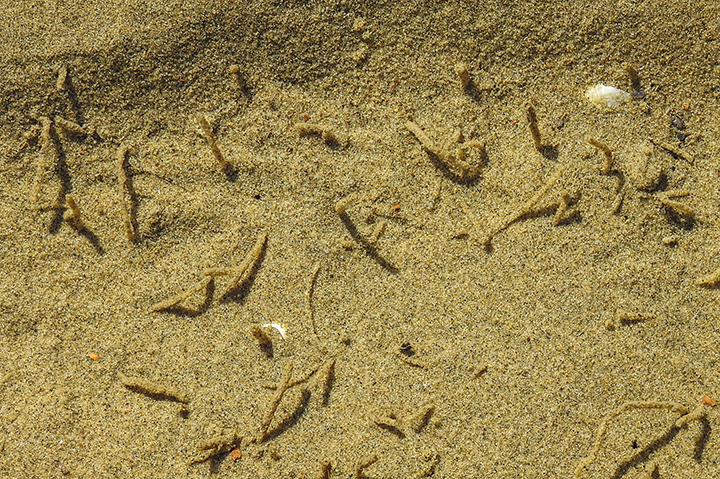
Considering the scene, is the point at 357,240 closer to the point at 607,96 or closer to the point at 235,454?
the point at 235,454

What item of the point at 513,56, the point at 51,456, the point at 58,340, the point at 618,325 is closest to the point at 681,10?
the point at 513,56

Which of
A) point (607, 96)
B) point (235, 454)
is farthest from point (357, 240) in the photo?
point (607, 96)

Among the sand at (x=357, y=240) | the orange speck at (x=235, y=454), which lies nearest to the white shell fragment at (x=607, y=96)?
the sand at (x=357, y=240)

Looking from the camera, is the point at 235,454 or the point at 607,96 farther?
the point at 607,96

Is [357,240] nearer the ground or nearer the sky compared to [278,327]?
nearer the sky

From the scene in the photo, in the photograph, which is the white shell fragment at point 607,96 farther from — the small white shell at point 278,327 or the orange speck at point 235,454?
the orange speck at point 235,454

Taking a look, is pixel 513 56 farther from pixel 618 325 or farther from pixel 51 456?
pixel 51 456

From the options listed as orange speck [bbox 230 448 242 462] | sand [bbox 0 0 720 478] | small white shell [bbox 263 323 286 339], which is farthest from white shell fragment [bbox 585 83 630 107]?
orange speck [bbox 230 448 242 462]

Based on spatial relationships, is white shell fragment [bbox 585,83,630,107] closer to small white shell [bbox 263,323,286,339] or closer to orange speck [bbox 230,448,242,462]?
small white shell [bbox 263,323,286,339]
